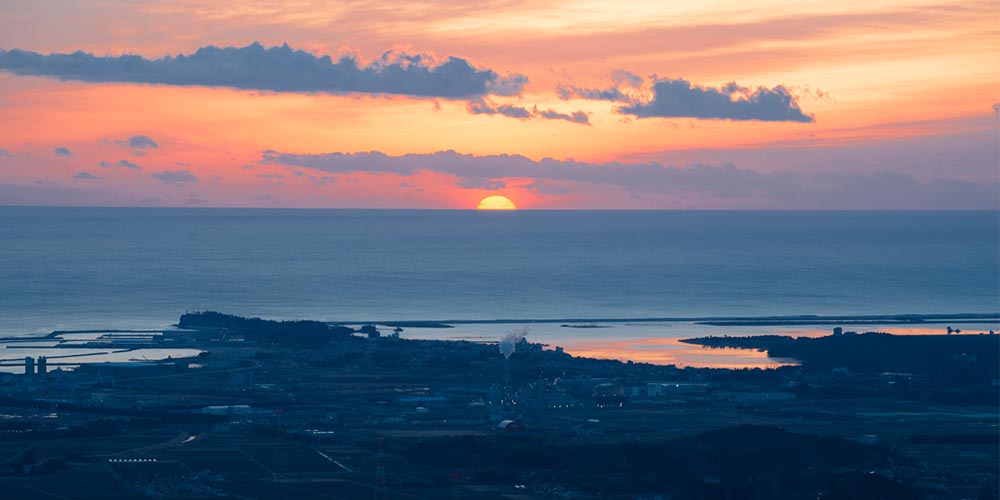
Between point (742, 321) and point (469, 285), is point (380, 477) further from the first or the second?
point (469, 285)

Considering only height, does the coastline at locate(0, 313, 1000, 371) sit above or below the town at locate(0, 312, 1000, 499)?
above

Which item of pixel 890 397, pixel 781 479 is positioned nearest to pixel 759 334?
pixel 890 397

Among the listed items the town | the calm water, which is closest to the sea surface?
the calm water

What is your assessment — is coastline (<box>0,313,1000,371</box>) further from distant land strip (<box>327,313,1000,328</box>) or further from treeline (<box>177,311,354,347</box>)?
treeline (<box>177,311,354,347</box>)

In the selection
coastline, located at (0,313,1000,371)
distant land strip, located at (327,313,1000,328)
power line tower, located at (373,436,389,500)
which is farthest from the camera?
distant land strip, located at (327,313,1000,328)

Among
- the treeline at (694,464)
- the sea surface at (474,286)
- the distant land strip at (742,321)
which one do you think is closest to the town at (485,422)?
the treeline at (694,464)

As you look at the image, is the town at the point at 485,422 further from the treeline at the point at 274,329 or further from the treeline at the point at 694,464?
the treeline at the point at 274,329

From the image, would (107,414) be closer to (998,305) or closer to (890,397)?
(890,397)

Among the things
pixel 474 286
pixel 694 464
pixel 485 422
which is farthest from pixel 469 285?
pixel 694 464
